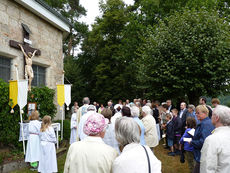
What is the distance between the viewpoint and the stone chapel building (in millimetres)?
7777

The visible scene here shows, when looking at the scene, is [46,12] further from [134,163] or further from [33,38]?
[134,163]

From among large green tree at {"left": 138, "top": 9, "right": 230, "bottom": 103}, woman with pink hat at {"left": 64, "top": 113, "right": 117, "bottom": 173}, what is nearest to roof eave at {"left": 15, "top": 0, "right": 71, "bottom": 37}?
large green tree at {"left": 138, "top": 9, "right": 230, "bottom": 103}

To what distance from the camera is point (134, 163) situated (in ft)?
6.42

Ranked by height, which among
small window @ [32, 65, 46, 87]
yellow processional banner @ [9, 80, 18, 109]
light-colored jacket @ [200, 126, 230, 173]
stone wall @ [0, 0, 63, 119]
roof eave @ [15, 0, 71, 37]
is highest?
roof eave @ [15, 0, 71, 37]

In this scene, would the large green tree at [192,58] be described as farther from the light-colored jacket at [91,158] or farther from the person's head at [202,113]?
the light-colored jacket at [91,158]

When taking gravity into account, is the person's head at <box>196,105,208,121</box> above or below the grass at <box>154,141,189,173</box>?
above

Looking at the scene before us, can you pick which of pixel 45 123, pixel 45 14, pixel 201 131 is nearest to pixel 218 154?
pixel 201 131

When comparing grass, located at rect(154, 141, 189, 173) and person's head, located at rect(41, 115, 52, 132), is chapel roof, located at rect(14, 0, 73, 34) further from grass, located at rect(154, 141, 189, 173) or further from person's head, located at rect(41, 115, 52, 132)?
grass, located at rect(154, 141, 189, 173)

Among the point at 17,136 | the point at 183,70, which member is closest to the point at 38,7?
the point at 17,136

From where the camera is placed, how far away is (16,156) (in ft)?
21.3

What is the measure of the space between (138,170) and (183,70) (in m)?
9.30

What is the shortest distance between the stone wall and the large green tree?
545cm

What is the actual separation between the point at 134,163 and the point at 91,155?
483 millimetres

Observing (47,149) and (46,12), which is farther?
(46,12)
